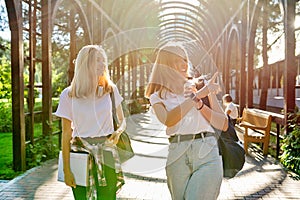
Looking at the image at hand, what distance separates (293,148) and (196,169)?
435cm

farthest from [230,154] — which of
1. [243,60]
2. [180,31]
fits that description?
[180,31]

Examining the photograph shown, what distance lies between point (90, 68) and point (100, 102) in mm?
238

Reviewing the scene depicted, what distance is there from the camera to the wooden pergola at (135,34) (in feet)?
19.8

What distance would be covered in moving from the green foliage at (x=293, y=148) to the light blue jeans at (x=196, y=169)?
3957mm

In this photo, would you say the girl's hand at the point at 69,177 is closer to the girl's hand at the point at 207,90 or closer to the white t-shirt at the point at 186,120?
the white t-shirt at the point at 186,120

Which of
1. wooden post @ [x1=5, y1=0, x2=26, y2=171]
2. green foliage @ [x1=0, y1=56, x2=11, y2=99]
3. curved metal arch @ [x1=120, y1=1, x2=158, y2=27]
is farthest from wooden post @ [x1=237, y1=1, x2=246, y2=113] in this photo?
wooden post @ [x1=5, y1=0, x2=26, y2=171]

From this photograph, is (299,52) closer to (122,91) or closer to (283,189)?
(122,91)

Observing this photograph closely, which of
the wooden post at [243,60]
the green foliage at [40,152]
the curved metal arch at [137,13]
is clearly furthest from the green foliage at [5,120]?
the wooden post at [243,60]

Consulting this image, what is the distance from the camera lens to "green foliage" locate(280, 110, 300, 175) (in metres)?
5.96

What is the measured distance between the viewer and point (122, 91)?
19.1 m

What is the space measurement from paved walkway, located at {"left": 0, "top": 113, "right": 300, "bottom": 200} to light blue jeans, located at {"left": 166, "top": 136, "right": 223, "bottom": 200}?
2.31 meters

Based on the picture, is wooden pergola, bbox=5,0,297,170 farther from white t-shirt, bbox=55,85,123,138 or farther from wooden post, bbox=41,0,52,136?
white t-shirt, bbox=55,85,123,138

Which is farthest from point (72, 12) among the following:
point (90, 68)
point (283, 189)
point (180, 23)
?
point (180, 23)

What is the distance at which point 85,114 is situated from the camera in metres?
2.58
